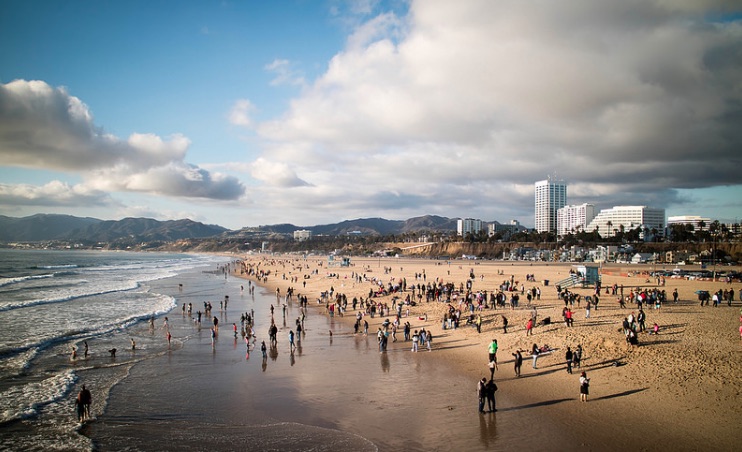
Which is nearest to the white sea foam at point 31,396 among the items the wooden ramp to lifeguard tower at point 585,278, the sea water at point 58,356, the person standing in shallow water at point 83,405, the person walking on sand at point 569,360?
the sea water at point 58,356

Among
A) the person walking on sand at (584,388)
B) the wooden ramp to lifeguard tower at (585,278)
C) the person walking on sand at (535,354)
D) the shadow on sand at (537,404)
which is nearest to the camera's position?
the shadow on sand at (537,404)

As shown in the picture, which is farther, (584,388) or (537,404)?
(537,404)

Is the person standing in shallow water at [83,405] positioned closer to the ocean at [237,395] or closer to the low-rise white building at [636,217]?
the ocean at [237,395]

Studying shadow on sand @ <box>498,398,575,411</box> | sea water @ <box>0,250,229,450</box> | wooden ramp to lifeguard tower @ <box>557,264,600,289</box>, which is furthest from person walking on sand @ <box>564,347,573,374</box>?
wooden ramp to lifeguard tower @ <box>557,264,600,289</box>

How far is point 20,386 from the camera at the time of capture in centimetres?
1402

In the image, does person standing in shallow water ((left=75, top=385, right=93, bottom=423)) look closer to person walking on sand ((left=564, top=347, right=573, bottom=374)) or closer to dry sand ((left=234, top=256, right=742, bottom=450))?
dry sand ((left=234, top=256, right=742, bottom=450))

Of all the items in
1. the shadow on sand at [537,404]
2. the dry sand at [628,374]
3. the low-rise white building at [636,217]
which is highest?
the low-rise white building at [636,217]

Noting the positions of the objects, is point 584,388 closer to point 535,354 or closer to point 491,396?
point 491,396

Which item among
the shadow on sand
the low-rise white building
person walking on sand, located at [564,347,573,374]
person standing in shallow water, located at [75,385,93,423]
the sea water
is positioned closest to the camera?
the sea water

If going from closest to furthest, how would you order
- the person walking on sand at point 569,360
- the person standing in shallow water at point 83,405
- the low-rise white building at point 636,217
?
1. the person standing in shallow water at point 83,405
2. the person walking on sand at point 569,360
3. the low-rise white building at point 636,217

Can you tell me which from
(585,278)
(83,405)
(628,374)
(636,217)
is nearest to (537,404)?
(628,374)

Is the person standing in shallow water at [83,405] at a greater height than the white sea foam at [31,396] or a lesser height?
greater

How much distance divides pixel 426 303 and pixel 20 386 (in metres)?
21.5

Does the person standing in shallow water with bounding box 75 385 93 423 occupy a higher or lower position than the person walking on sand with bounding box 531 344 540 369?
lower
